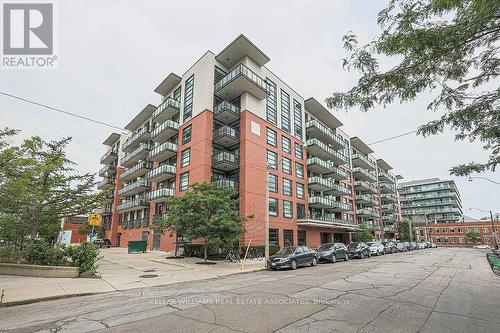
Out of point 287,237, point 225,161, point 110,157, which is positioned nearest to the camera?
point 225,161

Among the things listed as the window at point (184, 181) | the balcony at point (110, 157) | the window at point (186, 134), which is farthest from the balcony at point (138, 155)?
the window at point (184, 181)

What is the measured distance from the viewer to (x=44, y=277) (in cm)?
1284

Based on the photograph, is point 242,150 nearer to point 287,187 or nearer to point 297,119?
point 287,187

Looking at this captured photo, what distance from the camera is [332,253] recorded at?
2325 centimetres

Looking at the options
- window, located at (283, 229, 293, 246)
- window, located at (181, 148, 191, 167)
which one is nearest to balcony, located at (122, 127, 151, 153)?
window, located at (181, 148, 191, 167)

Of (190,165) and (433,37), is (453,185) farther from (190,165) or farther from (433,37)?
(433,37)

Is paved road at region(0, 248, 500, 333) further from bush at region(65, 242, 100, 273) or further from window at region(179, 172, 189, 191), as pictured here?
window at region(179, 172, 189, 191)

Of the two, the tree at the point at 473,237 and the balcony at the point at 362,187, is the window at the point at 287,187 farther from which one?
the tree at the point at 473,237

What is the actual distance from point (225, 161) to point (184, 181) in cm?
588

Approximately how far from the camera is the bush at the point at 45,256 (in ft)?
45.6

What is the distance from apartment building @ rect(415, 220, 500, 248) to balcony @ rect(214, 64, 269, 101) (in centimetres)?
7902

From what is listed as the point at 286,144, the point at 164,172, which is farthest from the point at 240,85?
the point at 164,172

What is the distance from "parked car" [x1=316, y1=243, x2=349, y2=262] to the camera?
22875 millimetres

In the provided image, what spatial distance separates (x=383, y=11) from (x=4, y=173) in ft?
54.5
